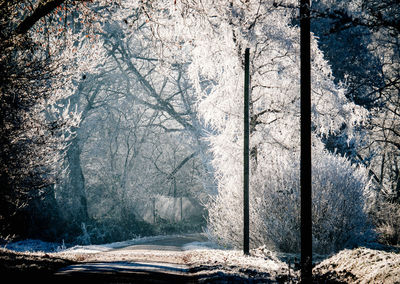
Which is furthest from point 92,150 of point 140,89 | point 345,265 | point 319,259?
point 345,265

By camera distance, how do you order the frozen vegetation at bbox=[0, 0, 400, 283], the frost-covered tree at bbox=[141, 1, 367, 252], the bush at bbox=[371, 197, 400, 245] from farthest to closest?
the bush at bbox=[371, 197, 400, 245] < the frost-covered tree at bbox=[141, 1, 367, 252] < the frozen vegetation at bbox=[0, 0, 400, 283]

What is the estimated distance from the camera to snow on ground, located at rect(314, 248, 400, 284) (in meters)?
6.42

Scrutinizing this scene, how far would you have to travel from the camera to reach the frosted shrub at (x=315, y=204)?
1349 centimetres

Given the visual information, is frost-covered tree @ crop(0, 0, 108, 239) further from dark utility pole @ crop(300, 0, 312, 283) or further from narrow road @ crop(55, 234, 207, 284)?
dark utility pole @ crop(300, 0, 312, 283)

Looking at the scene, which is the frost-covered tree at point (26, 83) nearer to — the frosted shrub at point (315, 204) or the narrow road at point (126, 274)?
the narrow road at point (126, 274)

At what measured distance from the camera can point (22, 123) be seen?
12.8 metres

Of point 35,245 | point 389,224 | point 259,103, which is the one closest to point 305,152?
point 259,103

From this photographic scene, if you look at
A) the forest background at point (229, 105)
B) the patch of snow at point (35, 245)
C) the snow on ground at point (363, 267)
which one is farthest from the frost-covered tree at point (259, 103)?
the patch of snow at point (35, 245)

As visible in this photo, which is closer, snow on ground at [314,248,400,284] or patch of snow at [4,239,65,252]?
snow on ground at [314,248,400,284]

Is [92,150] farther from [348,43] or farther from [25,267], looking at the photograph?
[25,267]

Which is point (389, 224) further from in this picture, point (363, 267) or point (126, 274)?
point (126, 274)

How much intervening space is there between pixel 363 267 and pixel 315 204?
5.83m

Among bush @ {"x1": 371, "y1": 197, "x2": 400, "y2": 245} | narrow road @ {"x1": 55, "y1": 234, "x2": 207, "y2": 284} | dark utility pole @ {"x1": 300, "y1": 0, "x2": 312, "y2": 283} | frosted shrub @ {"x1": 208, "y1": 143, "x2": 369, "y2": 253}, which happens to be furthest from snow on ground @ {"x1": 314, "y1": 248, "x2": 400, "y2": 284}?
bush @ {"x1": 371, "y1": 197, "x2": 400, "y2": 245}

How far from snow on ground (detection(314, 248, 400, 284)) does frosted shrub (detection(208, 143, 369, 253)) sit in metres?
4.17
